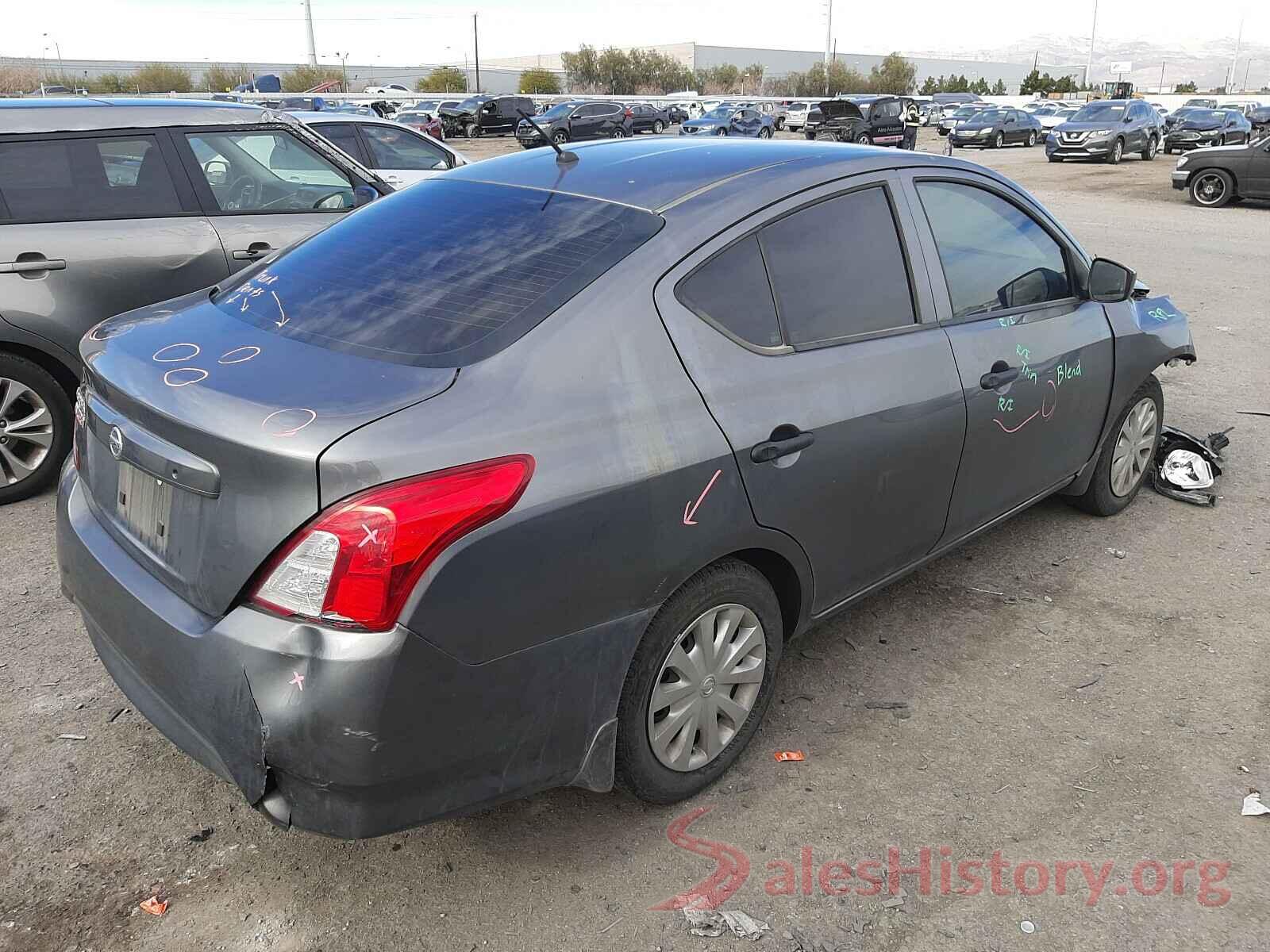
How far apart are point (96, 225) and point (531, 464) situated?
3.87 meters

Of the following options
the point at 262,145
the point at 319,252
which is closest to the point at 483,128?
the point at 262,145

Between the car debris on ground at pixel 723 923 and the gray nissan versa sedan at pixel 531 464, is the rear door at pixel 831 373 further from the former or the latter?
the car debris on ground at pixel 723 923

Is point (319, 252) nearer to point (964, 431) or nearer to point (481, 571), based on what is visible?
point (481, 571)

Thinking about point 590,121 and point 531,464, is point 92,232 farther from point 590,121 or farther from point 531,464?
point 590,121

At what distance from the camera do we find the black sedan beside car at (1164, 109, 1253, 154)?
32375 mm

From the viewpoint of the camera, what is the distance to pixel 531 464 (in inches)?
88.4

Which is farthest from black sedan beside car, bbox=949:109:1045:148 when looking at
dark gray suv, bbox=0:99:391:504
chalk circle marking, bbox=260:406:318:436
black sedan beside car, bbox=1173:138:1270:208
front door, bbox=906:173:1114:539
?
chalk circle marking, bbox=260:406:318:436

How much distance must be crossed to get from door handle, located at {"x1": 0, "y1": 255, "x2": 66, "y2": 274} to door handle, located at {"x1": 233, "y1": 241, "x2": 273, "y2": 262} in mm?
801

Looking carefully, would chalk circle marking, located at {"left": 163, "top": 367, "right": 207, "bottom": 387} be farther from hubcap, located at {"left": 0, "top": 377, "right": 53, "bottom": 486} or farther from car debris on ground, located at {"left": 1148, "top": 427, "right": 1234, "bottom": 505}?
car debris on ground, located at {"left": 1148, "top": 427, "right": 1234, "bottom": 505}

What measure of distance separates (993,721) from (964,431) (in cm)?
95

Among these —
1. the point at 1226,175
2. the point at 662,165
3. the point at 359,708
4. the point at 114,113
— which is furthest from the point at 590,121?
the point at 359,708

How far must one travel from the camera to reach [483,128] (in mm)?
45406

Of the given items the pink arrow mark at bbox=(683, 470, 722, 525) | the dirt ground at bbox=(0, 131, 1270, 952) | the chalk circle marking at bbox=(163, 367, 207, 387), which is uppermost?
the chalk circle marking at bbox=(163, 367, 207, 387)

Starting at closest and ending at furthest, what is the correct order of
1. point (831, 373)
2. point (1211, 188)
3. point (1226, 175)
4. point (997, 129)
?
point (831, 373), point (1226, 175), point (1211, 188), point (997, 129)
